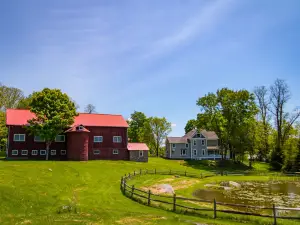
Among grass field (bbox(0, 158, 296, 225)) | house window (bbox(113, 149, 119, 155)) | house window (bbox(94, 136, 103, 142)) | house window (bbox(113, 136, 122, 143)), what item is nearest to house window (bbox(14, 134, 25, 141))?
house window (bbox(94, 136, 103, 142))

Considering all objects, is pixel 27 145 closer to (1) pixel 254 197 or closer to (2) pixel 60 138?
(2) pixel 60 138

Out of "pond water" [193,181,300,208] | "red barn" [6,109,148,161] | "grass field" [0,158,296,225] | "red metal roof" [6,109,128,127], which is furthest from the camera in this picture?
"red metal roof" [6,109,128,127]

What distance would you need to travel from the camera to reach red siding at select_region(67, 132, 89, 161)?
45188mm

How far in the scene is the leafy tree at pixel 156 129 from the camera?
277 ft

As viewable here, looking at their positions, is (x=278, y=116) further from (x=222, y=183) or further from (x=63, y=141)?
(x=63, y=141)

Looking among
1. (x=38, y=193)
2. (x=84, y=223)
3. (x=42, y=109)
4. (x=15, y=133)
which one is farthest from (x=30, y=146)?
(x=84, y=223)

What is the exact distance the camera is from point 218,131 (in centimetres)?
6228

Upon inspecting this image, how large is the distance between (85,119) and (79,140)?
712 centimetres

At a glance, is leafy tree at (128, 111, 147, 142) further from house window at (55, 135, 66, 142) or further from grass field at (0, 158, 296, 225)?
grass field at (0, 158, 296, 225)

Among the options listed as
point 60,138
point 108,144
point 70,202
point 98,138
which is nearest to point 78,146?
point 60,138

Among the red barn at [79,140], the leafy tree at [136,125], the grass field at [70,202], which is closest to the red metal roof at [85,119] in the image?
the red barn at [79,140]

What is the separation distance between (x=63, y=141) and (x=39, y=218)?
35.2 metres

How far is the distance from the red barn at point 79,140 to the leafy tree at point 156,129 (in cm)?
2978

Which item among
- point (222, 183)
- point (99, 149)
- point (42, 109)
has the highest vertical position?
point (42, 109)
